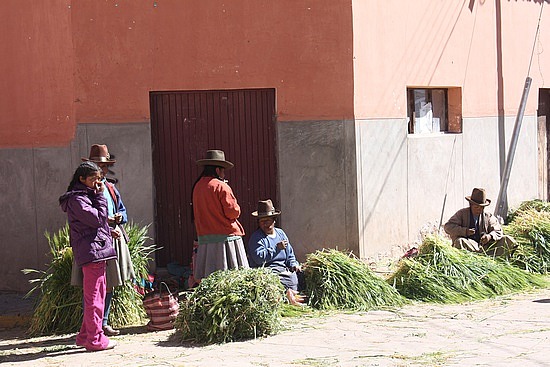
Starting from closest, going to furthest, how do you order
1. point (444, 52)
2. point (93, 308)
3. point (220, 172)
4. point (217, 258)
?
point (93, 308) → point (217, 258) → point (220, 172) → point (444, 52)

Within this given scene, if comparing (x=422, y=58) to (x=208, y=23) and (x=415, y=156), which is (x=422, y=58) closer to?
(x=415, y=156)

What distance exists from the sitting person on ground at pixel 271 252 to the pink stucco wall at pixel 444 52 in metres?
2.26

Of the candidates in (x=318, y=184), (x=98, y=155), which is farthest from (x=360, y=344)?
(x=318, y=184)

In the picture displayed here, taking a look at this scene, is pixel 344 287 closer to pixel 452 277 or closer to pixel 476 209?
pixel 452 277

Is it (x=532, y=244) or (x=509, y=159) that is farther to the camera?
(x=509, y=159)

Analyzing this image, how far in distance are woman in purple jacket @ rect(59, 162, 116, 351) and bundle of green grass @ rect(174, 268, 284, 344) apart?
797 millimetres

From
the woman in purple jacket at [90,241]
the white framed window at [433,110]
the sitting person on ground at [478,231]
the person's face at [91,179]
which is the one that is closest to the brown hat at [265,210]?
the woman in purple jacket at [90,241]

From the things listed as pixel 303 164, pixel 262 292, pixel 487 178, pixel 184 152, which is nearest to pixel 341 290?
pixel 262 292

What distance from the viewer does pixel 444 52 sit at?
12750 millimetres

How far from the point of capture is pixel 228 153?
1095cm

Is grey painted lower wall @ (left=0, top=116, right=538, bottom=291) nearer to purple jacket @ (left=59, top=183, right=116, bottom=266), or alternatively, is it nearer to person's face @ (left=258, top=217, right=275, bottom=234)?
person's face @ (left=258, top=217, right=275, bottom=234)

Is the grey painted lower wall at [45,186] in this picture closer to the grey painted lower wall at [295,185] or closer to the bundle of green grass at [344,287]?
the grey painted lower wall at [295,185]

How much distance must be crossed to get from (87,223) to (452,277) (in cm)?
429

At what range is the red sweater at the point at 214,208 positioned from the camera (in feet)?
29.5
